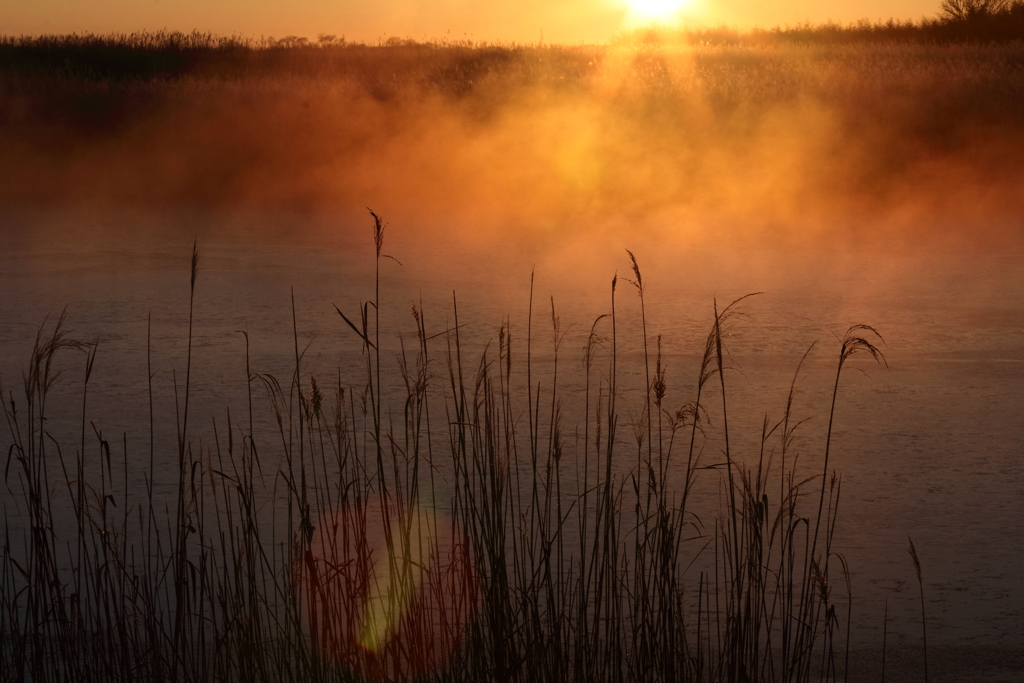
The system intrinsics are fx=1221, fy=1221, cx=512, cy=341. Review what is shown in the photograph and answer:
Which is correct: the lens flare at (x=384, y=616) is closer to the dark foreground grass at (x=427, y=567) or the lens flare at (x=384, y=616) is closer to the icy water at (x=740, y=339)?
the dark foreground grass at (x=427, y=567)

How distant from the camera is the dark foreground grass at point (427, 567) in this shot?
168cm

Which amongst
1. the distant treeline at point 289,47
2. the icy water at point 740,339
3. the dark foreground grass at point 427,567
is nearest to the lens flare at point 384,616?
the dark foreground grass at point 427,567

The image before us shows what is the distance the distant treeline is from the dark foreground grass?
12619 millimetres

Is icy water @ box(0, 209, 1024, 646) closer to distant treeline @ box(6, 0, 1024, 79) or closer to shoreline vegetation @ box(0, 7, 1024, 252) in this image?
shoreline vegetation @ box(0, 7, 1024, 252)

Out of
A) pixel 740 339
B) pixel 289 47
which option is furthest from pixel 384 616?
A: pixel 289 47

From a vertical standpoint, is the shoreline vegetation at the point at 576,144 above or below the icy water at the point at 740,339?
above

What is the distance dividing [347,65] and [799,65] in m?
5.62

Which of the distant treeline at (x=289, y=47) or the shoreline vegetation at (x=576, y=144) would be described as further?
the distant treeline at (x=289, y=47)

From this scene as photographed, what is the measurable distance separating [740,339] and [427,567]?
9.02 feet

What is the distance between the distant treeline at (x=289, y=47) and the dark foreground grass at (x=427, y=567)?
12619 millimetres

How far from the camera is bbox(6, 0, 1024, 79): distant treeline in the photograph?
53.3 ft

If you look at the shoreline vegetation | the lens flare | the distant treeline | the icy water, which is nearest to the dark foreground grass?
the lens flare

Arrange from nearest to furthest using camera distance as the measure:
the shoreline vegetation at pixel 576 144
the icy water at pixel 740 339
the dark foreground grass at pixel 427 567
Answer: the dark foreground grass at pixel 427 567 < the icy water at pixel 740 339 < the shoreline vegetation at pixel 576 144

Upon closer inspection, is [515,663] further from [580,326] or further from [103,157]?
[103,157]
